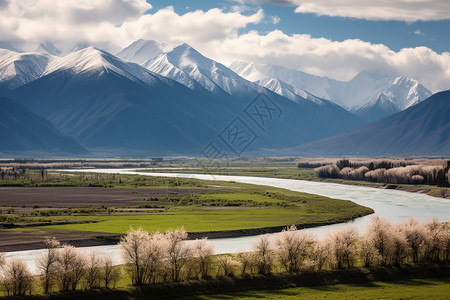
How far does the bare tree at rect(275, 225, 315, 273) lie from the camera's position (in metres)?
60.3

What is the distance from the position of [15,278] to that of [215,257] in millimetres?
20584

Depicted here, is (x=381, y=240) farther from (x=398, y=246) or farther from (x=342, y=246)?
(x=342, y=246)

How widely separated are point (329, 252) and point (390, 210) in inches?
2282

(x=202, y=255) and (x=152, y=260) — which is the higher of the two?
(x=202, y=255)

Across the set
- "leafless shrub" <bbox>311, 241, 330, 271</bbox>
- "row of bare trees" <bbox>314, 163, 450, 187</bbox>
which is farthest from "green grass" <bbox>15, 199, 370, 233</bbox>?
"row of bare trees" <bbox>314, 163, 450, 187</bbox>

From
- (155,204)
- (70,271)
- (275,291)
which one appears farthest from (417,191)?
(70,271)

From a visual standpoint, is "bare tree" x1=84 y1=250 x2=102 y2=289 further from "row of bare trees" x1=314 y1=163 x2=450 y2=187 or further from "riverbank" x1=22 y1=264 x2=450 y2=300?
"row of bare trees" x1=314 y1=163 x2=450 y2=187

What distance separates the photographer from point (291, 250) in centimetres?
6056

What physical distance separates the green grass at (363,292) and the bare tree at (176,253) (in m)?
3.70

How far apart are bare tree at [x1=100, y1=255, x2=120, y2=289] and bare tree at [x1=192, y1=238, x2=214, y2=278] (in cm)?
742

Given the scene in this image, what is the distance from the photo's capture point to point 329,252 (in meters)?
62.0

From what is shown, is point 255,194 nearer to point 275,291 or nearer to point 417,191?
point 417,191

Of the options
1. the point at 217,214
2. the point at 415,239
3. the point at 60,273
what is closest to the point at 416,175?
the point at 217,214

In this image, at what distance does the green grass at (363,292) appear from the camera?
175 feet
